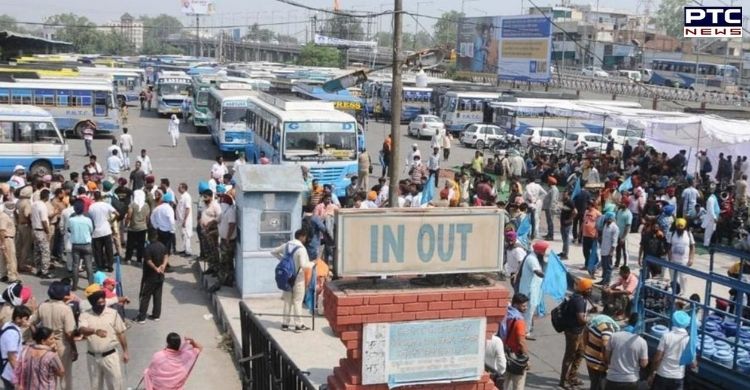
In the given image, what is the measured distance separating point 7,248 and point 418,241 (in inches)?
357

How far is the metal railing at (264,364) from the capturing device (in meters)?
5.85

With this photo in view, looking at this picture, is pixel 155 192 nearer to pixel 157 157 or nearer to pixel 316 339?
pixel 316 339

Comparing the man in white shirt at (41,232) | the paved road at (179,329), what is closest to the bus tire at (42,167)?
the paved road at (179,329)

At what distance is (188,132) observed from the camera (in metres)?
39.1

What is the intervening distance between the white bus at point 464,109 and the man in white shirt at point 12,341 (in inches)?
1403

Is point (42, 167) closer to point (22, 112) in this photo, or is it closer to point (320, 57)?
point (22, 112)

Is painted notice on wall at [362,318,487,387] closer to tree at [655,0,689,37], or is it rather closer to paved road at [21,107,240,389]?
paved road at [21,107,240,389]

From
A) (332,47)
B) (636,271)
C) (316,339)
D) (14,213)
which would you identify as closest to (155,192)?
(14,213)

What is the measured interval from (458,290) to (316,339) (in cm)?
523

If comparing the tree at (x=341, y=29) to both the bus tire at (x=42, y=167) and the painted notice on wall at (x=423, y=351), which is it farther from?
the painted notice on wall at (x=423, y=351)

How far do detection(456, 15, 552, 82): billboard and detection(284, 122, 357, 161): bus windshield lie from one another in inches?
1512

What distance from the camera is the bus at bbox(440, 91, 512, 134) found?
42219 millimetres

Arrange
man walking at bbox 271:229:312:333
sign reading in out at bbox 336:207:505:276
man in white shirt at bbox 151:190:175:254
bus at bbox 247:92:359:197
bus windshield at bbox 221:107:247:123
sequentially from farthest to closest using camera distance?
bus windshield at bbox 221:107:247:123
bus at bbox 247:92:359:197
man in white shirt at bbox 151:190:175:254
man walking at bbox 271:229:312:333
sign reading in out at bbox 336:207:505:276

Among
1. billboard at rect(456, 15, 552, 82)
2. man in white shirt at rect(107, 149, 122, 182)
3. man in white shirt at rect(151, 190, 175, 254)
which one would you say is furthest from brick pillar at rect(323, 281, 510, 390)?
billboard at rect(456, 15, 552, 82)
